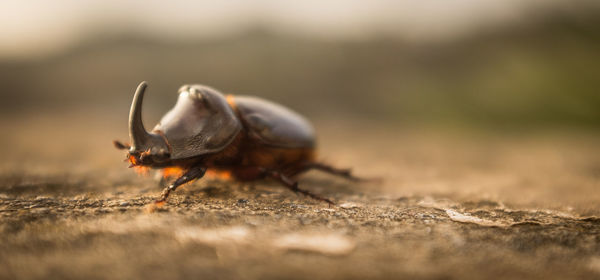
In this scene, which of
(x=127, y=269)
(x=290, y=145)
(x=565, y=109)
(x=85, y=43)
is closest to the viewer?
(x=127, y=269)

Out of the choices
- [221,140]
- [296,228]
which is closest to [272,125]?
[221,140]

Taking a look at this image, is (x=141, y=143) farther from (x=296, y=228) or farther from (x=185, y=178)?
(x=296, y=228)

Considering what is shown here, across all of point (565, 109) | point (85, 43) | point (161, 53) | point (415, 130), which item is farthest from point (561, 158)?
point (85, 43)

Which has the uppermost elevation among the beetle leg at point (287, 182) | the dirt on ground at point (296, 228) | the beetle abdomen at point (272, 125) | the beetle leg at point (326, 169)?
the beetle abdomen at point (272, 125)

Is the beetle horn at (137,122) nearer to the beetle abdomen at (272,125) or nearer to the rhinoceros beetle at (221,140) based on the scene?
the rhinoceros beetle at (221,140)

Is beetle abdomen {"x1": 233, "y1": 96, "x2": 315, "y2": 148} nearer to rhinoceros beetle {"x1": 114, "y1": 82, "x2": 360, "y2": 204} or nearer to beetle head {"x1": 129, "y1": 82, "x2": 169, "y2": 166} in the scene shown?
rhinoceros beetle {"x1": 114, "y1": 82, "x2": 360, "y2": 204}

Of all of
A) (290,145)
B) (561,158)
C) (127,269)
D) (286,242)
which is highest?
(561,158)

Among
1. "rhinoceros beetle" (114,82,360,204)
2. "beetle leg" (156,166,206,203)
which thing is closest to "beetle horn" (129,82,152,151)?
"rhinoceros beetle" (114,82,360,204)

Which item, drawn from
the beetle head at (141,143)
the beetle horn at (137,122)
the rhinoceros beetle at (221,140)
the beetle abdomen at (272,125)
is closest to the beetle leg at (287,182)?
the rhinoceros beetle at (221,140)

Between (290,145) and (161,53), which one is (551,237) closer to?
(290,145)
